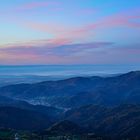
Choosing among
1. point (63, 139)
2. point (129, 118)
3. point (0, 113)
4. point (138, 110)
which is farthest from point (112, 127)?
point (63, 139)

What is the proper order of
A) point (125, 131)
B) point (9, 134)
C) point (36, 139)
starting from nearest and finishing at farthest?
point (36, 139)
point (9, 134)
point (125, 131)

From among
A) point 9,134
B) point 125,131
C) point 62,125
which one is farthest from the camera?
point 125,131

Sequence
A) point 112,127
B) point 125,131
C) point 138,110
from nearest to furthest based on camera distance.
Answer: point 125,131
point 112,127
point 138,110

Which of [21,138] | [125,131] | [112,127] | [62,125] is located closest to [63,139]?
[21,138]

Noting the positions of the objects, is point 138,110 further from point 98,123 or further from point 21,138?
point 21,138

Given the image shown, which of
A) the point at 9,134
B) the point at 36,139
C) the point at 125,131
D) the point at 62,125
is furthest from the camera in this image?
the point at 125,131

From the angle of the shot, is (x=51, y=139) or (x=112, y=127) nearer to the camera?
(x=51, y=139)

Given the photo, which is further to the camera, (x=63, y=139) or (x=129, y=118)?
(x=129, y=118)

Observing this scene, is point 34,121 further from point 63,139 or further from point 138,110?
point 63,139

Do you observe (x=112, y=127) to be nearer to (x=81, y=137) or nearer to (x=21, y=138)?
(x=81, y=137)
